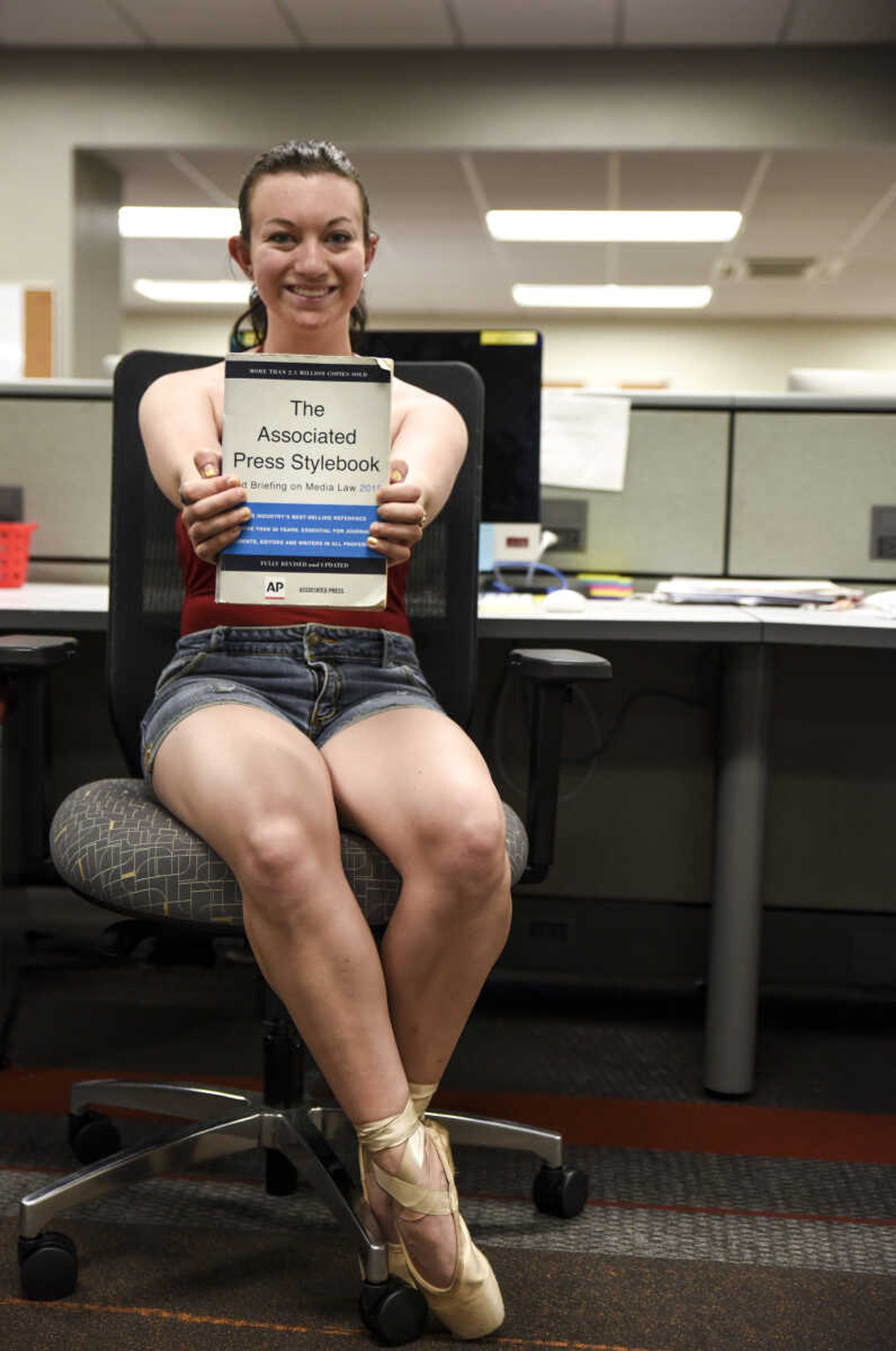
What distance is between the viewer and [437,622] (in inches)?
55.4

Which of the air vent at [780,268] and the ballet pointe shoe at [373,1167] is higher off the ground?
the air vent at [780,268]

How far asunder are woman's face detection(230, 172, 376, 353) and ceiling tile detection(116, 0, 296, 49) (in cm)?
344

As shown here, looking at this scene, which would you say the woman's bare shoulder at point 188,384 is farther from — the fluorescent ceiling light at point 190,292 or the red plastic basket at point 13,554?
the fluorescent ceiling light at point 190,292

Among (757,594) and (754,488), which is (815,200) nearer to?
(754,488)

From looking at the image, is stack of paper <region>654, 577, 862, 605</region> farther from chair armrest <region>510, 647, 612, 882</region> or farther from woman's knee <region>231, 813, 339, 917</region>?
woman's knee <region>231, 813, 339, 917</region>

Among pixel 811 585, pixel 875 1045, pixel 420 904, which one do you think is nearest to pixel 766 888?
pixel 875 1045

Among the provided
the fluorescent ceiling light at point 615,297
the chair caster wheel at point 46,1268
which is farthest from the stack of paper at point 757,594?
the fluorescent ceiling light at point 615,297

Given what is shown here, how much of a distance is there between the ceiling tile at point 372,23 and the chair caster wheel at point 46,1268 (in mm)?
4193

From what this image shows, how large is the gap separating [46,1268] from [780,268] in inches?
280

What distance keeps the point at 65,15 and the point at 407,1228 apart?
4.60m

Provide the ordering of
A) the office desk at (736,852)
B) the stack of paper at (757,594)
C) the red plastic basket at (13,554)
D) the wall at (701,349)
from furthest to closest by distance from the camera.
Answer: the wall at (701,349) < the red plastic basket at (13,554) < the stack of paper at (757,594) < the office desk at (736,852)

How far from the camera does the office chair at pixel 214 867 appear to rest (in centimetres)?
112

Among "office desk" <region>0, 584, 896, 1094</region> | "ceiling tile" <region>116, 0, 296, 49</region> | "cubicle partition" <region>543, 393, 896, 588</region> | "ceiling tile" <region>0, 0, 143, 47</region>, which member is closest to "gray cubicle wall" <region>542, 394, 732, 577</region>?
"cubicle partition" <region>543, 393, 896, 588</region>

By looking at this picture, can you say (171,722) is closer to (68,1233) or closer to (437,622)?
(437,622)
